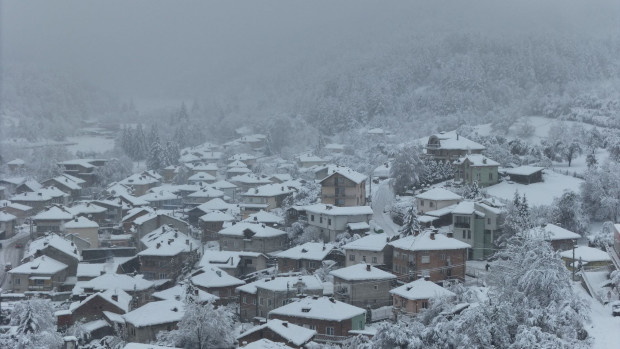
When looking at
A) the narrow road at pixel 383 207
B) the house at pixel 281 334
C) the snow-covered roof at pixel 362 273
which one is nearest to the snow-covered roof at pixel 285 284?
the snow-covered roof at pixel 362 273

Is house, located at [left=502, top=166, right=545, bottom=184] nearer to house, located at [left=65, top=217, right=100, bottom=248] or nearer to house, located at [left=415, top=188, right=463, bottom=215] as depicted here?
house, located at [left=415, top=188, right=463, bottom=215]

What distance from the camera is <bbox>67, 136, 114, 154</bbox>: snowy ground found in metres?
101

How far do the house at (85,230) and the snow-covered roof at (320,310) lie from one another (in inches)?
874

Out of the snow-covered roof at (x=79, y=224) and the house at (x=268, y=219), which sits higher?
the house at (x=268, y=219)

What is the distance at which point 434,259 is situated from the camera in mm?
33781

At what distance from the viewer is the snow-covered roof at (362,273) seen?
32594mm

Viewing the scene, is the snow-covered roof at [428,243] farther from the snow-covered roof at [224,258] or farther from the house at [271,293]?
the snow-covered roof at [224,258]

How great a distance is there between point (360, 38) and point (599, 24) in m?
47.0

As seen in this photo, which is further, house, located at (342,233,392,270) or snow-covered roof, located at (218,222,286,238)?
snow-covered roof, located at (218,222,286,238)

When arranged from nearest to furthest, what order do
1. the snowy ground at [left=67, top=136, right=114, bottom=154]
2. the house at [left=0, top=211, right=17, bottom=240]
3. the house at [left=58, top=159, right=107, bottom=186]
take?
1. the house at [left=0, top=211, right=17, bottom=240]
2. the house at [left=58, top=159, right=107, bottom=186]
3. the snowy ground at [left=67, top=136, right=114, bottom=154]

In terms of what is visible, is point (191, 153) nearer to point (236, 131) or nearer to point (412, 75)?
point (236, 131)

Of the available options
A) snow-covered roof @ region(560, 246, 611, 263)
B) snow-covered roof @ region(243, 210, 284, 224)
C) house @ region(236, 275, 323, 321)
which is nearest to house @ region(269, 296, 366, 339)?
house @ region(236, 275, 323, 321)

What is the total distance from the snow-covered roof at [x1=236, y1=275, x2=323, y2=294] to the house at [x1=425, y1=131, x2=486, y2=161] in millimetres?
20177

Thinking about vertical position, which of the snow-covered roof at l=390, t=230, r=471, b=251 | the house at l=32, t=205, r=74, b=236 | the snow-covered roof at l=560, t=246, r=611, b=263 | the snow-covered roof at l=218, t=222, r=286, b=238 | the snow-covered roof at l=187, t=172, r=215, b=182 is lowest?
the snow-covered roof at l=187, t=172, r=215, b=182
